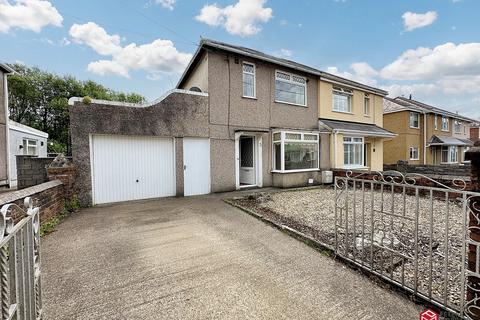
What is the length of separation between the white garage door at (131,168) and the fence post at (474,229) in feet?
26.7

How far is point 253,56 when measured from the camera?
9.76m

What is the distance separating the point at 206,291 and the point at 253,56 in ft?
30.8

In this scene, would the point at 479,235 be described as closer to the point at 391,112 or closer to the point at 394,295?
the point at 394,295

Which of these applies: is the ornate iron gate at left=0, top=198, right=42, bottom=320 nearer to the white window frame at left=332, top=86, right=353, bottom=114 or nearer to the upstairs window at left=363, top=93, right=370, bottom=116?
the white window frame at left=332, top=86, right=353, bottom=114

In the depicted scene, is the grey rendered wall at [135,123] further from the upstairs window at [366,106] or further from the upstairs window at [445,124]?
the upstairs window at [445,124]

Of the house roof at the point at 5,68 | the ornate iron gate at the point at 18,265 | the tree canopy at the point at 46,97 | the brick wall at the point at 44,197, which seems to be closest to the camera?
the ornate iron gate at the point at 18,265

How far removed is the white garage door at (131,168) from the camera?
7418 millimetres

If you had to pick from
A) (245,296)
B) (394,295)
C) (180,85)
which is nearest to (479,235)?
(394,295)

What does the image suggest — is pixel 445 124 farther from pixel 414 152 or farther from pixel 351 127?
pixel 351 127

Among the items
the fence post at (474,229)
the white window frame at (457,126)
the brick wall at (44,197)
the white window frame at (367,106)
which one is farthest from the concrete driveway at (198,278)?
the white window frame at (457,126)

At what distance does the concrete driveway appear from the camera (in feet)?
8.19

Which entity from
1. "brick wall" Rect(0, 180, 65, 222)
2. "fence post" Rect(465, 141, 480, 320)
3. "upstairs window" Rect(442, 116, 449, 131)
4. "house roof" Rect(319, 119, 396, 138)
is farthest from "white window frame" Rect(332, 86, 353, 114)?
"upstairs window" Rect(442, 116, 449, 131)

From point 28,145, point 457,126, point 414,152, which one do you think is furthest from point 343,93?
point 457,126

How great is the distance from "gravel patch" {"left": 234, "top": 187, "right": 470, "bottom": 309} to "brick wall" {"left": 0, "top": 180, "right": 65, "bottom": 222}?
5.12 metres
